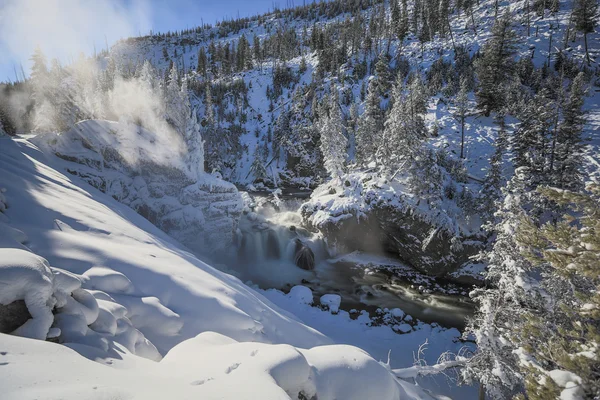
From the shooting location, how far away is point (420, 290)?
24453 mm

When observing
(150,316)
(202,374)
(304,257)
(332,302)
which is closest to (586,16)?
(304,257)

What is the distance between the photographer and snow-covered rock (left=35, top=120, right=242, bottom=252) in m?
22.5

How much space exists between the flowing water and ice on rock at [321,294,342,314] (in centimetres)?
80

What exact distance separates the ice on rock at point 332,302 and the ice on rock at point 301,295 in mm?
1151

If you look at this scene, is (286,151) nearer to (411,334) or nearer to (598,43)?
(411,334)

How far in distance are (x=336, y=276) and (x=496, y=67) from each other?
4374 centimetres

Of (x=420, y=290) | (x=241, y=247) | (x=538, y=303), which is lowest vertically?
(x=420, y=290)

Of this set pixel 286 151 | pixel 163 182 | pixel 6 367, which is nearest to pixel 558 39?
pixel 286 151

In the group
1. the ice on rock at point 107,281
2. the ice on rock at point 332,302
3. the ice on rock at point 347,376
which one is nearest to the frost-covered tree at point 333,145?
the ice on rock at point 332,302

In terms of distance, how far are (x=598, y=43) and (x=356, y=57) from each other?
5449 cm

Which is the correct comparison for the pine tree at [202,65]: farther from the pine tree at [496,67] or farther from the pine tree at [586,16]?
the pine tree at [586,16]

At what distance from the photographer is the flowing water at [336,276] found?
22156 mm

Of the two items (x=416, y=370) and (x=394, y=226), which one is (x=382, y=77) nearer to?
(x=394, y=226)

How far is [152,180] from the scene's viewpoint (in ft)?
84.3
